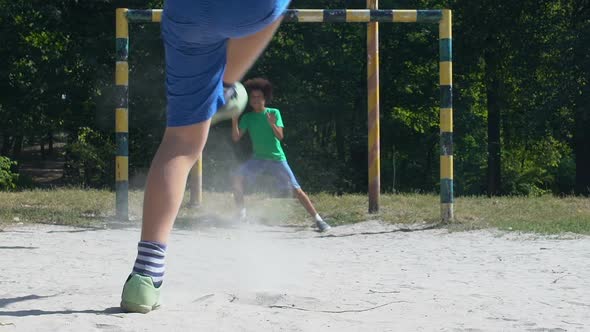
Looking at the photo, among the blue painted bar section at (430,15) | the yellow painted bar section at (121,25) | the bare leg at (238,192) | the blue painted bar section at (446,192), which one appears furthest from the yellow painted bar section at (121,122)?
the blue painted bar section at (446,192)

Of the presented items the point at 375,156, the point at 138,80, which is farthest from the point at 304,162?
the point at 375,156

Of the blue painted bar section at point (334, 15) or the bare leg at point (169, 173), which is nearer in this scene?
the bare leg at point (169, 173)

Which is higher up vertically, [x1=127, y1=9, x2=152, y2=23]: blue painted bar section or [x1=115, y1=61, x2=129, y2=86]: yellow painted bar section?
[x1=127, y1=9, x2=152, y2=23]: blue painted bar section

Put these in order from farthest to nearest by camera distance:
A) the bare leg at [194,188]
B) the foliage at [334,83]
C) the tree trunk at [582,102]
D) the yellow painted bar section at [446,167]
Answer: the foliage at [334,83]
the tree trunk at [582,102]
the bare leg at [194,188]
the yellow painted bar section at [446,167]

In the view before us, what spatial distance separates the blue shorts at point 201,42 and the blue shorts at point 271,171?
4856 mm

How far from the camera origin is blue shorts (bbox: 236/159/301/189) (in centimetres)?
854

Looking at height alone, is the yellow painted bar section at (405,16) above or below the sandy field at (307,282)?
above

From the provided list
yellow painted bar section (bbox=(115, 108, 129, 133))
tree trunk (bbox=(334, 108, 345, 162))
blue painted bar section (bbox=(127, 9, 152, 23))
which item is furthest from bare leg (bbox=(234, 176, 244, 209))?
tree trunk (bbox=(334, 108, 345, 162))

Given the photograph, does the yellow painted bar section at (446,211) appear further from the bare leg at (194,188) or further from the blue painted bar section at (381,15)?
the bare leg at (194,188)

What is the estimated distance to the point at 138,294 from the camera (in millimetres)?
3572

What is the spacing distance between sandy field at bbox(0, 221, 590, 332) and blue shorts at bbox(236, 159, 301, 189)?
0.97m

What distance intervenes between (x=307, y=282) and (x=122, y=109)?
177 inches

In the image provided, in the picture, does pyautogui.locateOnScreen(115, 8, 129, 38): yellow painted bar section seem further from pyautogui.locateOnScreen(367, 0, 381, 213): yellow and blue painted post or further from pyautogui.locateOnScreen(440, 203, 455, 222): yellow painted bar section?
pyautogui.locateOnScreen(440, 203, 455, 222): yellow painted bar section

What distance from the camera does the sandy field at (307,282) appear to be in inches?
144
